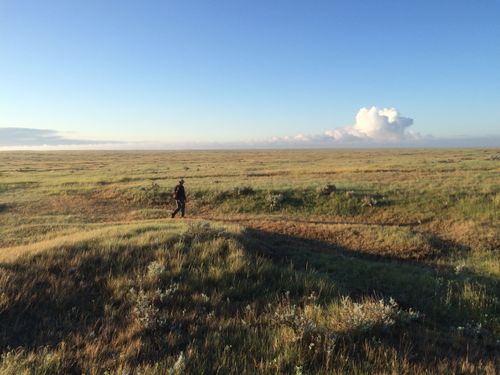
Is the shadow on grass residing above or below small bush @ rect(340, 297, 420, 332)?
below

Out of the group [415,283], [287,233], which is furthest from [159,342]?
[287,233]

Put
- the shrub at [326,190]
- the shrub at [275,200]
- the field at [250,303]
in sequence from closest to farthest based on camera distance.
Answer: the field at [250,303] < the shrub at [275,200] < the shrub at [326,190]

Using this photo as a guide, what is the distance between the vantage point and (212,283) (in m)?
8.18

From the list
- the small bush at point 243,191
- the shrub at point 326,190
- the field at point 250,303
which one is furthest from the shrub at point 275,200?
the field at point 250,303

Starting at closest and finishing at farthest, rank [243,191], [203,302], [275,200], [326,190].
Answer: [203,302], [275,200], [326,190], [243,191]

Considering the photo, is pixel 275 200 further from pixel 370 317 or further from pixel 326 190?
pixel 370 317

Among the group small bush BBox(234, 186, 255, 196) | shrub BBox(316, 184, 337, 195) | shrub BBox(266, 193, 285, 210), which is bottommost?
shrub BBox(266, 193, 285, 210)

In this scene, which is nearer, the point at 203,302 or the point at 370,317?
the point at 370,317

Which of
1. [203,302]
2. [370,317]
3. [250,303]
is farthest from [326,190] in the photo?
[370,317]

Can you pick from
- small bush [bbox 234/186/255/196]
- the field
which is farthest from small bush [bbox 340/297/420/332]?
small bush [bbox 234/186/255/196]

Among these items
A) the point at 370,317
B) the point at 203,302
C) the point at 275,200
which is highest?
the point at 370,317

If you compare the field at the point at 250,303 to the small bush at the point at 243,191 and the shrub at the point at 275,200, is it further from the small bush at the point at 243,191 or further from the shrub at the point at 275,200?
the small bush at the point at 243,191

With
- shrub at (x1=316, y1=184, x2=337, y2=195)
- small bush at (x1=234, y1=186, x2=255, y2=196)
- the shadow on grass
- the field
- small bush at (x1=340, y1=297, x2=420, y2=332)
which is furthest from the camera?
small bush at (x1=234, y1=186, x2=255, y2=196)

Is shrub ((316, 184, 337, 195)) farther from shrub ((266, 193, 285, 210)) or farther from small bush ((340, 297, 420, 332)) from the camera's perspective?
small bush ((340, 297, 420, 332))
